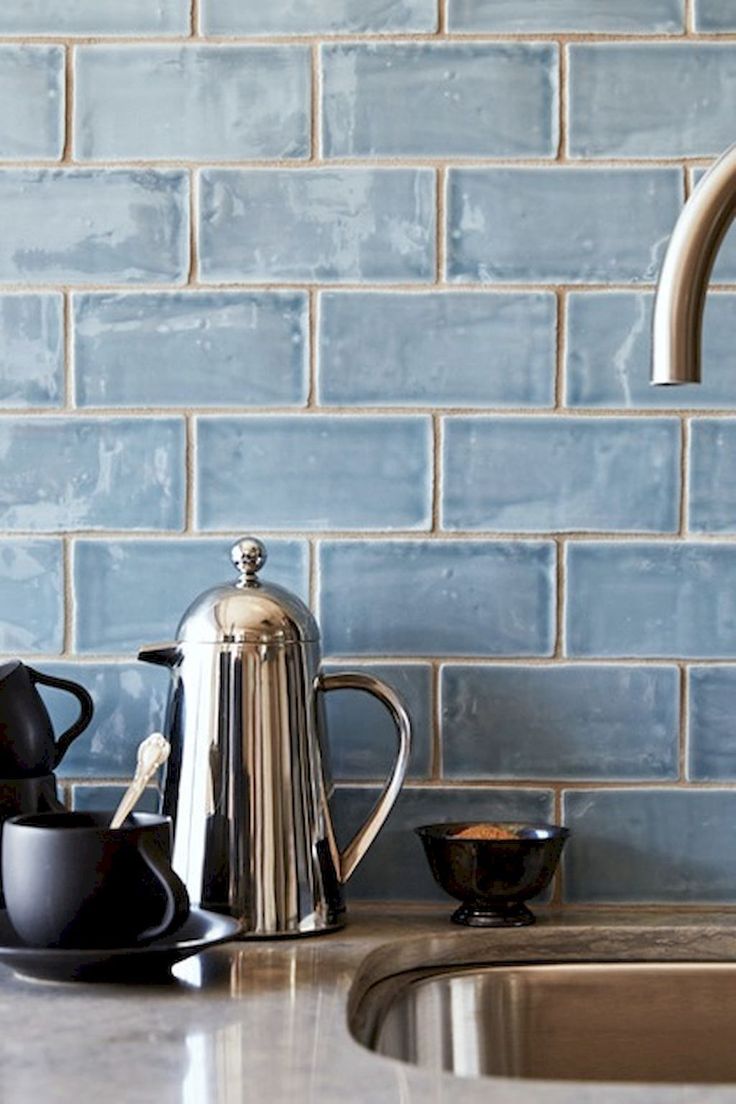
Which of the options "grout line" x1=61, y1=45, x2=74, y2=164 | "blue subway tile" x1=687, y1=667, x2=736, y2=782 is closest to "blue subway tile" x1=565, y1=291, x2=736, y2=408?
"blue subway tile" x1=687, y1=667, x2=736, y2=782

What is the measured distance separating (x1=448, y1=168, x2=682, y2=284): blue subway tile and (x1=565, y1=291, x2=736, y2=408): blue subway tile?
2 centimetres

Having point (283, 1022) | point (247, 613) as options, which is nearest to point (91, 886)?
point (283, 1022)

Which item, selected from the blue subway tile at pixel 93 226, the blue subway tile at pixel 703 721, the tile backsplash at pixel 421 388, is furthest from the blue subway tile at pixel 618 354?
the blue subway tile at pixel 93 226

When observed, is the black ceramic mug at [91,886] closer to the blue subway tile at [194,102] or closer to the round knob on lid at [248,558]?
the round knob on lid at [248,558]

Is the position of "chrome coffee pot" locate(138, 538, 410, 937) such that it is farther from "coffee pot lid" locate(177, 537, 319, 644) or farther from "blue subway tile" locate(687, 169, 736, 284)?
"blue subway tile" locate(687, 169, 736, 284)

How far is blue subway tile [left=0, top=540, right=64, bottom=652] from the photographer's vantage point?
1291 millimetres

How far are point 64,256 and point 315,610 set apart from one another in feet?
1.14

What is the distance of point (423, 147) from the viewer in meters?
1.28

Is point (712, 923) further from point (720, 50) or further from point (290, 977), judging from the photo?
point (720, 50)

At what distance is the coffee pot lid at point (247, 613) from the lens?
1.14 meters

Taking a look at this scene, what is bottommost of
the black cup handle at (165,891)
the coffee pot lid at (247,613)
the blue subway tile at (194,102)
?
the black cup handle at (165,891)

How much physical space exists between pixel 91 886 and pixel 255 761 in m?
0.19

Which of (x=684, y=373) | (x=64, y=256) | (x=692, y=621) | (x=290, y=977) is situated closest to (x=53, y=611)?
(x=64, y=256)

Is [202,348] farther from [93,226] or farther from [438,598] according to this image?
[438,598]
